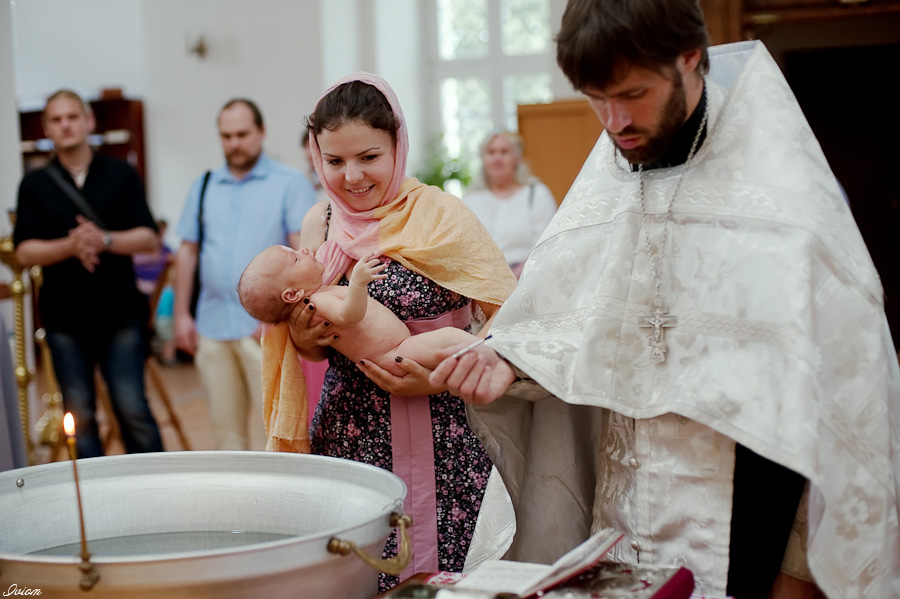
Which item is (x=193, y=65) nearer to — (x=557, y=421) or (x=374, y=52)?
(x=374, y=52)

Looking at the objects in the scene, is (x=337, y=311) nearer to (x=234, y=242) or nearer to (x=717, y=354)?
(x=717, y=354)

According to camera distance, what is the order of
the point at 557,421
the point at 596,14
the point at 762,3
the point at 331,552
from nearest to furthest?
the point at 331,552
the point at 596,14
the point at 557,421
the point at 762,3

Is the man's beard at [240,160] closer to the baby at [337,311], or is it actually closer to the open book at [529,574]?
the baby at [337,311]

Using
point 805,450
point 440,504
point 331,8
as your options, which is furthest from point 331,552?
point 331,8

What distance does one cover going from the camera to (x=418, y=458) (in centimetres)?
205

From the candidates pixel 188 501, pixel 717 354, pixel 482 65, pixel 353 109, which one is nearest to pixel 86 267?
pixel 353 109

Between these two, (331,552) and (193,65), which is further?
(193,65)

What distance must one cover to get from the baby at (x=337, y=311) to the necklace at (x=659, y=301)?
1.54 feet

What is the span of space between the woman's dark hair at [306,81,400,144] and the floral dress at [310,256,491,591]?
0.29 metres

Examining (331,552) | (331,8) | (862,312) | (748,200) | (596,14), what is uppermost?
(331,8)

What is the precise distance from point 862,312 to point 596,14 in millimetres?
571

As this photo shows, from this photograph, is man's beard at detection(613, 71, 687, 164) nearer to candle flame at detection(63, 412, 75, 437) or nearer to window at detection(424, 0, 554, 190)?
candle flame at detection(63, 412, 75, 437)

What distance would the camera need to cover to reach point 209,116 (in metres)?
9.52

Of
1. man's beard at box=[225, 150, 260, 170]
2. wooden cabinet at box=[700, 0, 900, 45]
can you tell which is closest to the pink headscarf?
man's beard at box=[225, 150, 260, 170]
